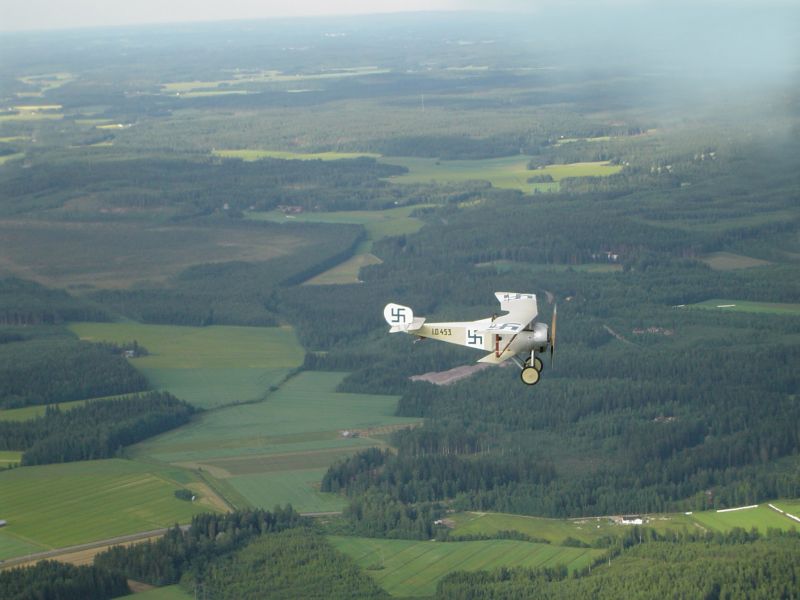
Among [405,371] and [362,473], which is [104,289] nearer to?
[405,371]

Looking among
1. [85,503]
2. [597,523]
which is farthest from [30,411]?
[597,523]

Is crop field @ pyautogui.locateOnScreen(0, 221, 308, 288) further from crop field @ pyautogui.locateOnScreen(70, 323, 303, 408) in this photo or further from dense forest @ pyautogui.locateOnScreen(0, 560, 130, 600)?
dense forest @ pyautogui.locateOnScreen(0, 560, 130, 600)

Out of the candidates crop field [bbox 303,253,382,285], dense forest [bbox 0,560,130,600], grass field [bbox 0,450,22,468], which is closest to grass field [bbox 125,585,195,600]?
dense forest [bbox 0,560,130,600]

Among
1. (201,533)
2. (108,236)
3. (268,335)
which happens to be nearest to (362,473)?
(201,533)

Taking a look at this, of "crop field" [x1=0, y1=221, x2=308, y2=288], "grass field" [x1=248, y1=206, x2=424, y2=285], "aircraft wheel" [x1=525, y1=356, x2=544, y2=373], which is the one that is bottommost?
"crop field" [x1=0, y1=221, x2=308, y2=288]

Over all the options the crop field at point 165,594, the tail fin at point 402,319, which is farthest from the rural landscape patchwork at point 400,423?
the tail fin at point 402,319
